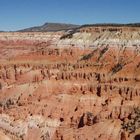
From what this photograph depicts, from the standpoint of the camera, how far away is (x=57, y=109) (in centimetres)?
6731

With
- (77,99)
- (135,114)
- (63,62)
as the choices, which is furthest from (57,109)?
(63,62)

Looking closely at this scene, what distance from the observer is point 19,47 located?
145625mm

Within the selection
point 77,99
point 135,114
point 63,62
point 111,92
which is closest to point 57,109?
point 77,99

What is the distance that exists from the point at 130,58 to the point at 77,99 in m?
13.4

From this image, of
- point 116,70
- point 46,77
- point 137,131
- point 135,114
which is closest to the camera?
point 137,131

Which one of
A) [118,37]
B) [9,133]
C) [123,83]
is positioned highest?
[118,37]

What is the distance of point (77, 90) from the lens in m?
71.1

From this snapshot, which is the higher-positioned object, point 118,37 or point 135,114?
point 118,37

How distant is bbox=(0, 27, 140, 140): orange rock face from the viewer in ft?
196

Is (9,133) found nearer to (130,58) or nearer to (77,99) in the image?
(77,99)

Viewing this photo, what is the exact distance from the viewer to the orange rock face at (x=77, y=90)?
59750 mm

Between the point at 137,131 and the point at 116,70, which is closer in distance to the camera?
the point at 137,131

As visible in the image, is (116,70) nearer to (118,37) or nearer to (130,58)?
(130,58)

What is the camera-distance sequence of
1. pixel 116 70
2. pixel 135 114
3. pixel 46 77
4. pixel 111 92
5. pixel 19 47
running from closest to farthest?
1. pixel 135 114
2. pixel 111 92
3. pixel 116 70
4. pixel 46 77
5. pixel 19 47
